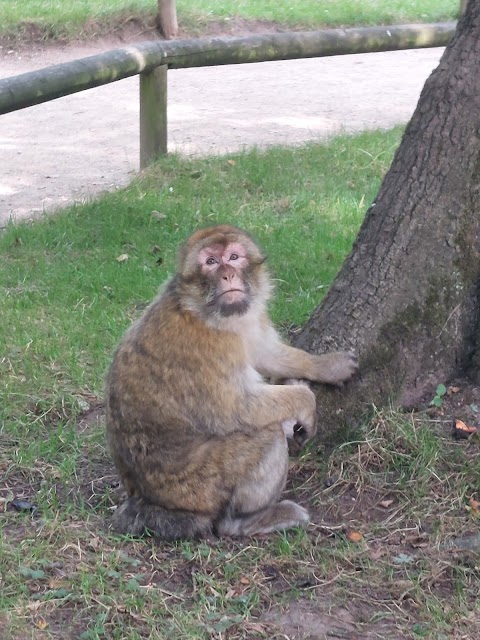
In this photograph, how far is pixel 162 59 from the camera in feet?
26.6

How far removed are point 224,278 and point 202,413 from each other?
20.2 inches

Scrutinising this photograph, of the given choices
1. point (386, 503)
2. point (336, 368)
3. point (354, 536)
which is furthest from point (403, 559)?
point (336, 368)

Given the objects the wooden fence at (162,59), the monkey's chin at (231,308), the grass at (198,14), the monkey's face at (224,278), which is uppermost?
the monkey's face at (224,278)

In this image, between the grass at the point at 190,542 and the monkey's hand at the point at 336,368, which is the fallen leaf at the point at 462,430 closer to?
the grass at the point at 190,542

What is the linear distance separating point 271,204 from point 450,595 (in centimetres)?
440

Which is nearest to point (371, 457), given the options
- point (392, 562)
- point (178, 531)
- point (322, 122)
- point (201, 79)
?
point (392, 562)

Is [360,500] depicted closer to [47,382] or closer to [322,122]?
[47,382]

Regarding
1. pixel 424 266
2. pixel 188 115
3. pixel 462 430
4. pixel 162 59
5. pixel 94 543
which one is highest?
pixel 424 266

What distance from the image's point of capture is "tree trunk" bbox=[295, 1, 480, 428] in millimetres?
4145

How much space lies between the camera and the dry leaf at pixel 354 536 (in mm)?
3670

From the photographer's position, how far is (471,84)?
416 cm

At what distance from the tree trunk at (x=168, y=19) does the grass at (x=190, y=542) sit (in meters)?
8.34

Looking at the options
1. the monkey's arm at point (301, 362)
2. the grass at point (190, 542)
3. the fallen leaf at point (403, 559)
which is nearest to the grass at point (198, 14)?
the grass at point (190, 542)

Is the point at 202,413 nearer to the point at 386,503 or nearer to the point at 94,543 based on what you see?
the point at 94,543
